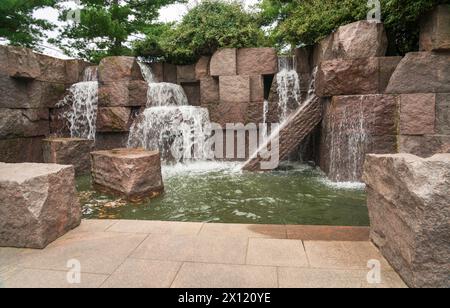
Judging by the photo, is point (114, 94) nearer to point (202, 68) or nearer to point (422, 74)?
point (202, 68)

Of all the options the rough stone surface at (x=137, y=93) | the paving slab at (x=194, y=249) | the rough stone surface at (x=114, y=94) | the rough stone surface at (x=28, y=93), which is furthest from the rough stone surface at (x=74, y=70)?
the paving slab at (x=194, y=249)

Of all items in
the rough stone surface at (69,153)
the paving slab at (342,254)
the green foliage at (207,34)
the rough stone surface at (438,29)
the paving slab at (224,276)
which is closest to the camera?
the paving slab at (224,276)

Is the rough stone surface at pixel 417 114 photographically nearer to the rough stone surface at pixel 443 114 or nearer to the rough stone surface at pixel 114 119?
the rough stone surface at pixel 443 114

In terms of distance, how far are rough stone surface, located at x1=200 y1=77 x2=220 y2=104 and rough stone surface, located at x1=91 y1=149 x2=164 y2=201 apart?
4.08m

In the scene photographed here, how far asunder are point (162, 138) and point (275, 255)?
619 centimetres

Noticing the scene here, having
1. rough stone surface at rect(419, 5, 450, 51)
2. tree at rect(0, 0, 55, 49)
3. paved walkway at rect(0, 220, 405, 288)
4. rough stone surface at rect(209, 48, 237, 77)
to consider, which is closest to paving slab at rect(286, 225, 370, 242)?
paved walkway at rect(0, 220, 405, 288)

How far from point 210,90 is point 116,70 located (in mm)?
2667

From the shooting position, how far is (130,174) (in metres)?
5.19

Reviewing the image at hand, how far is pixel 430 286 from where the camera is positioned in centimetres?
220

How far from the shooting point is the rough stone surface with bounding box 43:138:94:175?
7156mm

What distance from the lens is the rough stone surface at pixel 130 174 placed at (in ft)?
17.0

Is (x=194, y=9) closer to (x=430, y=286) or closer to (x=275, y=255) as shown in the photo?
(x=275, y=255)

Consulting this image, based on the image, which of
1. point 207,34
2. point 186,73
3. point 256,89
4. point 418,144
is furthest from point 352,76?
point 186,73

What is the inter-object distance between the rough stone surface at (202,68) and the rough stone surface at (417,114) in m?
5.29
